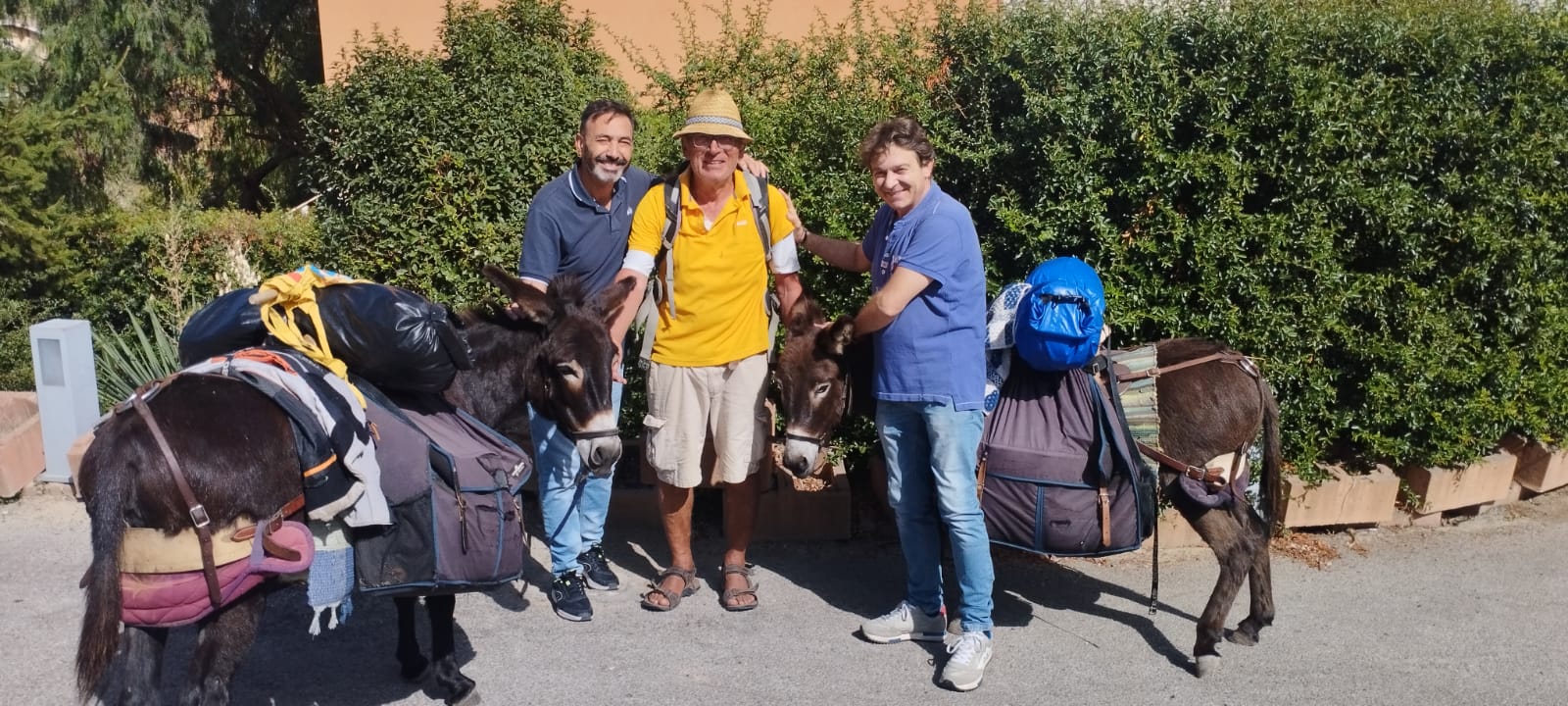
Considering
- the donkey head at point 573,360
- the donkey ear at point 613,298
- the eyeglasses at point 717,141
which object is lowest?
the donkey head at point 573,360

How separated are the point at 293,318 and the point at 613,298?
107 cm

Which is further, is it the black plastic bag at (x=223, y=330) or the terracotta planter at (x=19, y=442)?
the terracotta planter at (x=19, y=442)

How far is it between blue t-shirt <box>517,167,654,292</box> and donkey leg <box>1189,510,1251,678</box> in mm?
2549

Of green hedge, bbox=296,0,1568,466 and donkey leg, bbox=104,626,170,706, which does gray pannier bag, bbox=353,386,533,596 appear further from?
green hedge, bbox=296,0,1568,466

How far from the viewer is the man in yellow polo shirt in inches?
169

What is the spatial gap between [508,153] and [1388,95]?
4283mm

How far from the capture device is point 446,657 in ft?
12.9

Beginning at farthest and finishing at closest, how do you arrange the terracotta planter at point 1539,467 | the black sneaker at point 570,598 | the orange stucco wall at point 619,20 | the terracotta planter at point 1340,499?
the orange stucco wall at point 619,20
the terracotta planter at point 1539,467
the terracotta planter at point 1340,499
the black sneaker at point 570,598

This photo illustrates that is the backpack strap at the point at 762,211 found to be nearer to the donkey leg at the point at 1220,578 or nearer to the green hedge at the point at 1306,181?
the green hedge at the point at 1306,181

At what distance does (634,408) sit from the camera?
564 cm

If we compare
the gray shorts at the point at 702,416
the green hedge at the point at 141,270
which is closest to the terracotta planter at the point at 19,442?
the green hedge at the point at 141,270

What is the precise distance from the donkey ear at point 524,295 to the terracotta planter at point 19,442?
3596 mm

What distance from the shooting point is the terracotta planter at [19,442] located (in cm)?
567

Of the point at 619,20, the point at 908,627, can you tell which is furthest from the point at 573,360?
the point at 619,20
